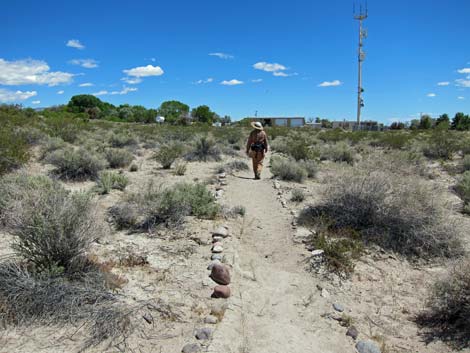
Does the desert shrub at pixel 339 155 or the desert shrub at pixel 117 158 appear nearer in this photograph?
the desert shrub at pixel 117 158

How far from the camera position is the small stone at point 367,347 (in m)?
3.34

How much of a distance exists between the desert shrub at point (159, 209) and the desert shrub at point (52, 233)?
2075mm

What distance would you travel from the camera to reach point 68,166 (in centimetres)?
955

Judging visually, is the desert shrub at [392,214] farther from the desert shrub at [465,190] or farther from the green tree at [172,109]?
the green tree at [172,109]

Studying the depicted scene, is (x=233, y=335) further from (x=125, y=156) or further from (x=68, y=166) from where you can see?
(x=125, y=156)

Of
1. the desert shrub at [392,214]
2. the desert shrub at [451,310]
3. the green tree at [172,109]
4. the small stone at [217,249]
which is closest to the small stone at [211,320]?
the small stone at [217,249]

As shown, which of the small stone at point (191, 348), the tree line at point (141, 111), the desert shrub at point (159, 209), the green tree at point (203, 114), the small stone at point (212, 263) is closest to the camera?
the small stone at point (191, 348)

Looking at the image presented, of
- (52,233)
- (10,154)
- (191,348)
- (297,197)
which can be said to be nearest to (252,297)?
(191,348)

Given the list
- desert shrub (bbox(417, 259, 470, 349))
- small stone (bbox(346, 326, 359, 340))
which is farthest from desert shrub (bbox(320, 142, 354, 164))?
small stone (bbox(346, 326, 359, 340))

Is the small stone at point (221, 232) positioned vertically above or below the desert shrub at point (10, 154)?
below

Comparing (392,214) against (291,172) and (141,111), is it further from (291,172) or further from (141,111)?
(141,111)

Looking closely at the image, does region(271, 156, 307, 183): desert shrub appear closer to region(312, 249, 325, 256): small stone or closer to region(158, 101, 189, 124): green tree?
region(312, 249, 325, 256): small stone

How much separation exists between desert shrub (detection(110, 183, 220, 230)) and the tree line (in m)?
61.0

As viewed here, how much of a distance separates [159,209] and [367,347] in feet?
13.4
